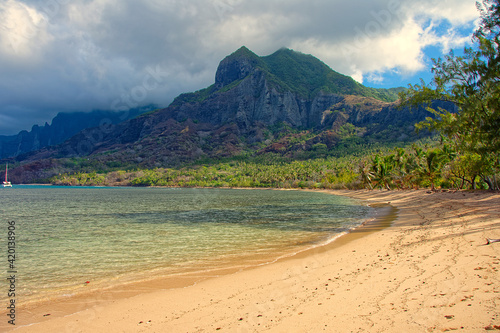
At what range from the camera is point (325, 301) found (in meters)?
7.27

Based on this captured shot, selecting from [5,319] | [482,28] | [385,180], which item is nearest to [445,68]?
[482,28]

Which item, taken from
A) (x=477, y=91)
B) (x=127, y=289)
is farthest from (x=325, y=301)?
(x=477, y=91)

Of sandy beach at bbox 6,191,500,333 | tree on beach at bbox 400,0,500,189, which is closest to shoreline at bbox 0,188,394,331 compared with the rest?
sandy beach at bbox 6,191,500,333

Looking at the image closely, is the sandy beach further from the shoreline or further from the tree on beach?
the tree on beach

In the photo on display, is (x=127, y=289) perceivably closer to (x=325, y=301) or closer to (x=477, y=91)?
(x=325, y=301)

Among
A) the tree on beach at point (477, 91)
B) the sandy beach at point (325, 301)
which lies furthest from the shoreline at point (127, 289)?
the tree on beach at point (477, 91)

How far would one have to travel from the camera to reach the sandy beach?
581 cm

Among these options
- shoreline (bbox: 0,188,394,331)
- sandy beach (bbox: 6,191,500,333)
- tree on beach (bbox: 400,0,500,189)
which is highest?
tree on beach (bbox: 400,0,500,189)

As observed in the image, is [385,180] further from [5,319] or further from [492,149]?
[5,319]

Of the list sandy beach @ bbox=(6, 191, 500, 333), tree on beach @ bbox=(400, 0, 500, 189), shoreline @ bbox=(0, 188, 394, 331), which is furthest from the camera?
tree on beach @ bbox=(400, 0, 500, 189)

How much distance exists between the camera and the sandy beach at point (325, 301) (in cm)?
581

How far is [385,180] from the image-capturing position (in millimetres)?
78375

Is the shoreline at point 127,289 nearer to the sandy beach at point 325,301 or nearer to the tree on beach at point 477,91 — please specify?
the sandy beach at point 325,301

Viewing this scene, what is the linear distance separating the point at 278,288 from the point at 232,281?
204 cm
